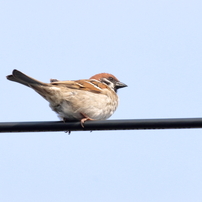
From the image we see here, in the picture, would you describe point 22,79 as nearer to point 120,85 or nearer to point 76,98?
point 76,98

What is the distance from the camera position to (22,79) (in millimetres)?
4934

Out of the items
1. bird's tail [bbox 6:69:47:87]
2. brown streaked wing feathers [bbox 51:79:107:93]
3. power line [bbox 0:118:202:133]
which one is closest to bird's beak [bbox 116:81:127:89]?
brown streaked wing feathers [bbox 51:79:107:93]

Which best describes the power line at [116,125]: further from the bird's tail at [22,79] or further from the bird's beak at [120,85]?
the bird's beak at [120,85]

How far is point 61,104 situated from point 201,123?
8.25ft

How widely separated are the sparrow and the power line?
143 centimetres

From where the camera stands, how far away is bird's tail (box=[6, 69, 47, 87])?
4828 mm

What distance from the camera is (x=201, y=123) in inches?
134

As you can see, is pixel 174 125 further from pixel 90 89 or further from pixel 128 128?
pixel 90 89

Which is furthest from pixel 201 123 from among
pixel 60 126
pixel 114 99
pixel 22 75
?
pixel 114 99

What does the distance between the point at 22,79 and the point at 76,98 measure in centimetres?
89

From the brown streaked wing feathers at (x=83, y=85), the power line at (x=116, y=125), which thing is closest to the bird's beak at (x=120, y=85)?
the brown streaked wing feathers at (x=83, y=85)

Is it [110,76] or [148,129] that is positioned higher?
[110,76]

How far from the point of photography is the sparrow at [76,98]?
211 inches

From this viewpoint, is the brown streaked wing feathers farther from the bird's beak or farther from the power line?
the power line
